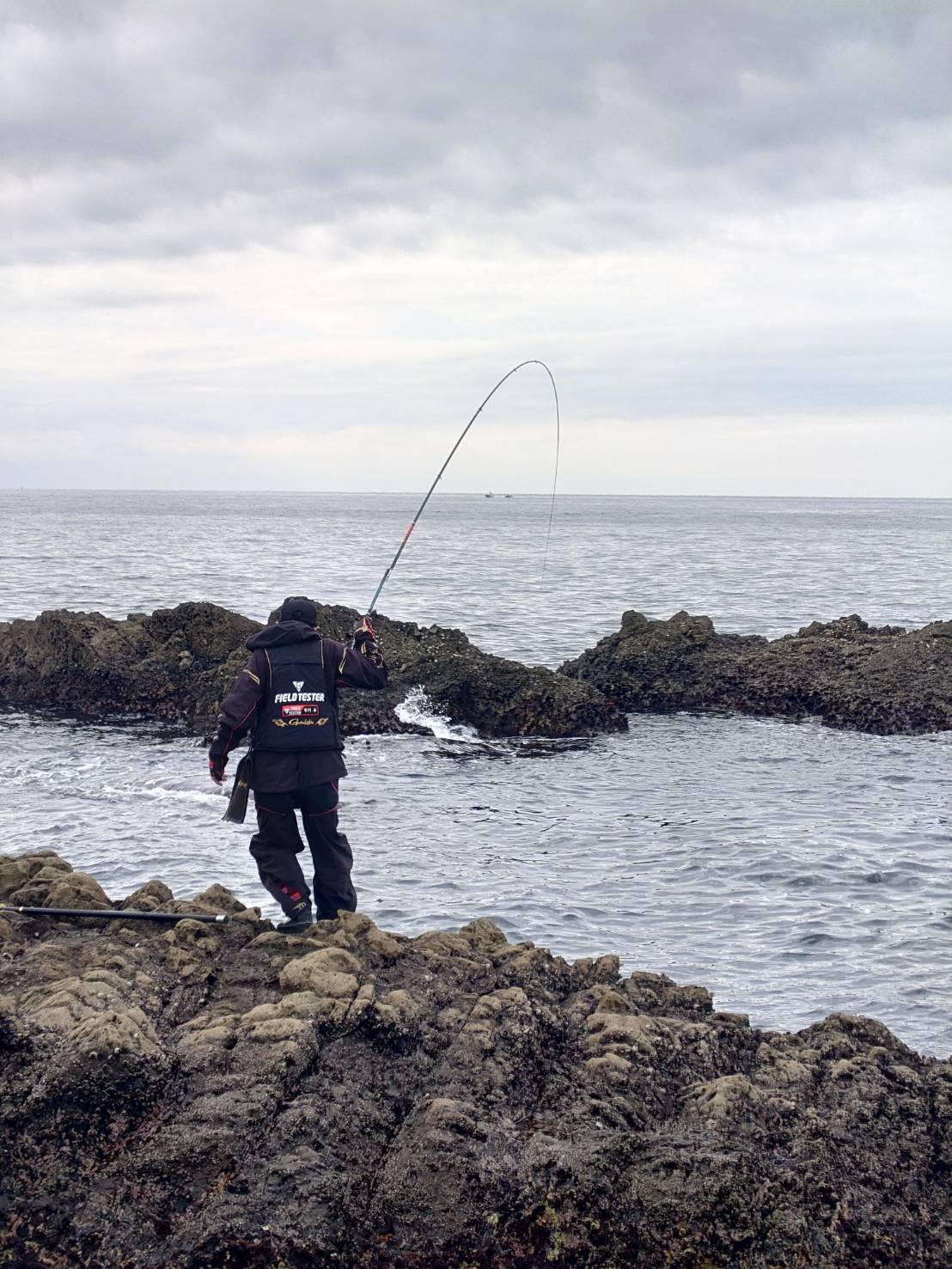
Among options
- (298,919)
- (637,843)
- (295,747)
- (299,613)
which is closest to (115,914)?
(298,919)

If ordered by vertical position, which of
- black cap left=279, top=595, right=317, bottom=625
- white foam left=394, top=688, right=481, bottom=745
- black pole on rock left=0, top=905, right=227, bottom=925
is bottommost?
white foam left=394, top=688, right=481, bottom=745

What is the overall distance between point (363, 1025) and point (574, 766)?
337 inches

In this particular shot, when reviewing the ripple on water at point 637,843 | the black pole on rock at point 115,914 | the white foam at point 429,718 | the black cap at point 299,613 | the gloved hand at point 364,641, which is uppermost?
the black cap at point 299,613

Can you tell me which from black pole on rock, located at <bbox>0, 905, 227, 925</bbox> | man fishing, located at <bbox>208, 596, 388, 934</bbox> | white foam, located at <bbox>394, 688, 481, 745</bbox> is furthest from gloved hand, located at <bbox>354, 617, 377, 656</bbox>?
white foam, located at <bbox>394, 688, 481, 745</bbox>

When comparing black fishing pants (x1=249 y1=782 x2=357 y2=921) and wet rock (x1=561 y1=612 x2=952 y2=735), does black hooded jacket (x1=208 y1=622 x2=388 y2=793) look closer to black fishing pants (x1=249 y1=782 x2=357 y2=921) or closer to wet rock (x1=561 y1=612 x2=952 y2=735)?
black fishing pants (x1=249 y1=782 x2=357 y2=921)

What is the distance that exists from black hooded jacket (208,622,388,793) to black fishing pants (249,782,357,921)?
0.31 feet

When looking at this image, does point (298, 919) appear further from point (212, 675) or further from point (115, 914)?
point (212, 675)

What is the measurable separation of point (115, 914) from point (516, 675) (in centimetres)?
980

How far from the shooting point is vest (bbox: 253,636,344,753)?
6.80 meters

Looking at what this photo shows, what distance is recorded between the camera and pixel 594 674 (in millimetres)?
17500

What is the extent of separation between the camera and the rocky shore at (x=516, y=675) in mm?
15250

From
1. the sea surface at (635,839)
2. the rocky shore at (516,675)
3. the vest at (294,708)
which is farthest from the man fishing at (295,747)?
the rocky shore at (516,675)

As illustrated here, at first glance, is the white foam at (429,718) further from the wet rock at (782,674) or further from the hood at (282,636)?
the hood at (282,636)

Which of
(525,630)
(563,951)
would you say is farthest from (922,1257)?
(525,630)
